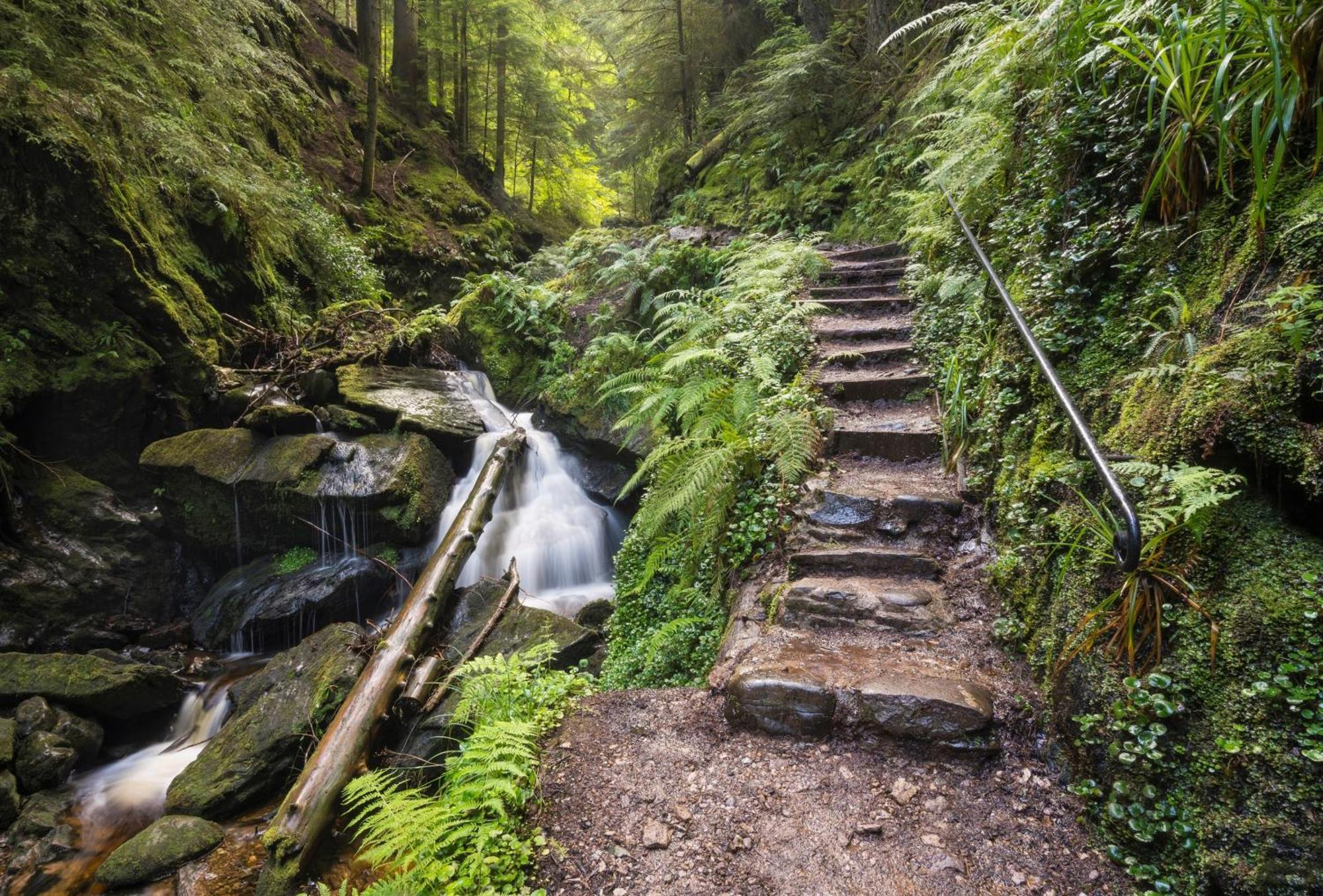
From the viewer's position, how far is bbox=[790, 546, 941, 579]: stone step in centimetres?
346

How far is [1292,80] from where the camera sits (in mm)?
2059

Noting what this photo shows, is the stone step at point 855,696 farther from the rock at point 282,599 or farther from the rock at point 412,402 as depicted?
the rock at point 412,402

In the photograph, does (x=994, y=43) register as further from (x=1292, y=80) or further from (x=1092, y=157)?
(x=1292, y=80)

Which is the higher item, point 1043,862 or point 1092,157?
point 1092,157

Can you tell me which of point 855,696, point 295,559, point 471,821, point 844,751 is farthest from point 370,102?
point 844,751

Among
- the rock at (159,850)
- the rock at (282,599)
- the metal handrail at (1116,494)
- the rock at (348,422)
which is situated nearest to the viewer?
the metal handrail at (1116,494)

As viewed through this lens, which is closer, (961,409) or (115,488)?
(961,409)

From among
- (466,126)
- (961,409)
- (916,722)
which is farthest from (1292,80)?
(466,126)

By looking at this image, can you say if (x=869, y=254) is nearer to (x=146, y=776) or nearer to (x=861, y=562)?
(x=861, y=562)

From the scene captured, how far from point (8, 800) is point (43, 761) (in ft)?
1.28

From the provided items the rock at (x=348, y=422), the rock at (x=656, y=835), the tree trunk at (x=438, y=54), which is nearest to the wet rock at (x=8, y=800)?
the rock at (x=348, y=422)

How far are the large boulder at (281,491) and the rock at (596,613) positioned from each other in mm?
2388

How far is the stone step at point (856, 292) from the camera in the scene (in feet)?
21.9

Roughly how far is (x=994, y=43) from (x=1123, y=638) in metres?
4.63
